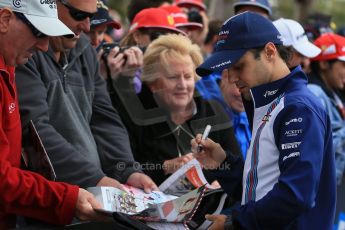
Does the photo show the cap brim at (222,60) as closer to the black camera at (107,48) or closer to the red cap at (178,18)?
the black camera at (107,48)

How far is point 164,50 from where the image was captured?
5.53 metres

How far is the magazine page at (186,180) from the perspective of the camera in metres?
→ 4.37

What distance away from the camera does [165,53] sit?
18.1 ft

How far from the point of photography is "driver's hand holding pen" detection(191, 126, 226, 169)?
438cm

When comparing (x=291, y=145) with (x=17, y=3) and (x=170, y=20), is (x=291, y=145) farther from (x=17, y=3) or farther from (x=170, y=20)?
(x=170, y=20)

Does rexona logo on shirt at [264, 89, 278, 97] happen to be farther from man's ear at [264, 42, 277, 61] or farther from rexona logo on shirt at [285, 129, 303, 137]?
rexona logo on shirt at [285, 129, 303, 137]

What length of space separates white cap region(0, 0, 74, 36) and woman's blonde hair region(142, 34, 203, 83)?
1.96 meters

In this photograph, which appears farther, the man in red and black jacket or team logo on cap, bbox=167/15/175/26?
team logo on cap, bbox=167/15/175/26

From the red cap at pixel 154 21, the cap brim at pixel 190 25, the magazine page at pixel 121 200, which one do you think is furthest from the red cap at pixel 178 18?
the magazine page at pixel 121 200

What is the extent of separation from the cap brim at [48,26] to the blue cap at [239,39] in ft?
2.61

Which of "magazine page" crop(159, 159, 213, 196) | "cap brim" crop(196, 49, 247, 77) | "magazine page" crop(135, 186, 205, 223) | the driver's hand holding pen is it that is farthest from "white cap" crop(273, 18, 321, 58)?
"magazine page" crop(135, 186, 205, 223)

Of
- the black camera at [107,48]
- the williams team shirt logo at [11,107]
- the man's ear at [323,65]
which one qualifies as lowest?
the man's ear at [323,65]

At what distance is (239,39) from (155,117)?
5.81ft
